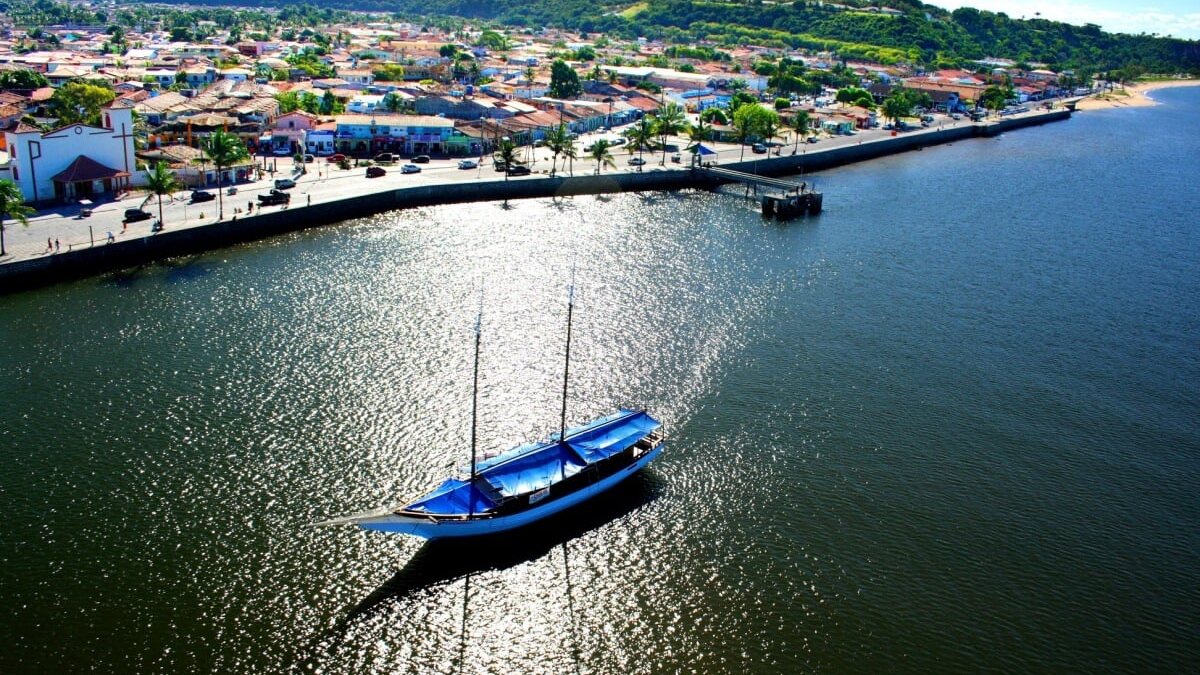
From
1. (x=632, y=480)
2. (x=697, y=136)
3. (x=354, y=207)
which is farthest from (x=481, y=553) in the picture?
(x=697, y=136)

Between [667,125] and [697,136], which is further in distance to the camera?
[697,136]

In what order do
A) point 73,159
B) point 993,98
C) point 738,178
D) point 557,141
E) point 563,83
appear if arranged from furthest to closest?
point 993,98
point 563,83
point 738,178
point 557,141
point 73,159

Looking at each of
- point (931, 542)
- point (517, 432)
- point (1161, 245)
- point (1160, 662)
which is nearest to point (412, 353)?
point (517, 432)

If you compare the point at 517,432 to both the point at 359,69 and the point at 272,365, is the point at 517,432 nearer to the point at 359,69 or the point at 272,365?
the point at 272,365

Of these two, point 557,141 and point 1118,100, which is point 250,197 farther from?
point 1118,100

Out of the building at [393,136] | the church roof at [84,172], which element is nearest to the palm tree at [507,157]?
the building at [393,136]

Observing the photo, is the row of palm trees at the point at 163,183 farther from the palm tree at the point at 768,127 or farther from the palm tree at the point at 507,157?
the palm tree at the point at 768,127
